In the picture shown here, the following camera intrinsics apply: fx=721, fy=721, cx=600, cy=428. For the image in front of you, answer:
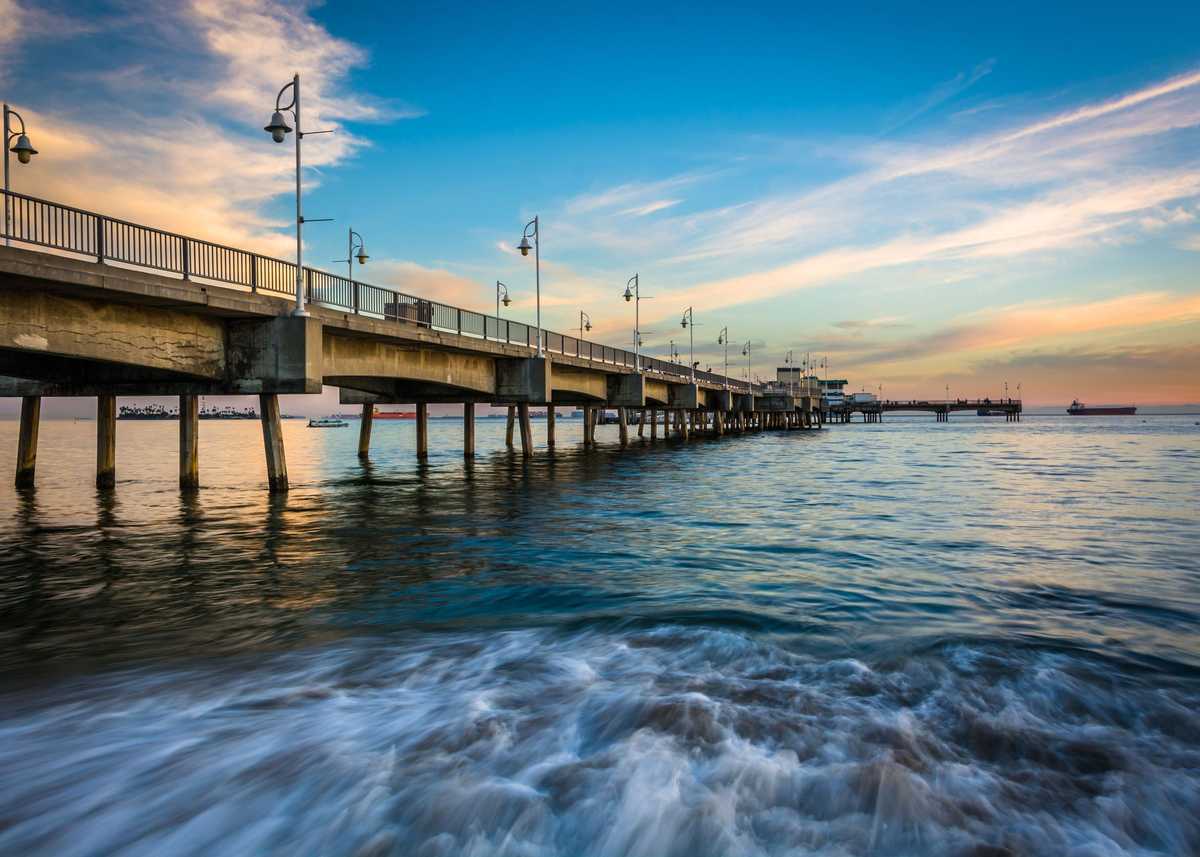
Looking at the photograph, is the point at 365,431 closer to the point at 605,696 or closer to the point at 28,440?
the point at 28,440

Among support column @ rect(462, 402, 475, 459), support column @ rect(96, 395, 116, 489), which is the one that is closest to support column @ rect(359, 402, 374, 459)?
support column @ rect(462, 402, 475, 459)

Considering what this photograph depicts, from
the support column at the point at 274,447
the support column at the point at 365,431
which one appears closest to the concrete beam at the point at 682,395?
the support column at the point at 365,431

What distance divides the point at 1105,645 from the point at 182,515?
20.6 metres

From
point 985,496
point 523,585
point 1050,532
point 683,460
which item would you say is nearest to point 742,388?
point 683,460

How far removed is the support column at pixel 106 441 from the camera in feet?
86.7

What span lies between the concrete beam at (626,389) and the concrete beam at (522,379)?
47.8 feet

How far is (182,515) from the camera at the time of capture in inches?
773

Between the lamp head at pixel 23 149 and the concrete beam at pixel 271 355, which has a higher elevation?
the lamp head at pixel 23 149

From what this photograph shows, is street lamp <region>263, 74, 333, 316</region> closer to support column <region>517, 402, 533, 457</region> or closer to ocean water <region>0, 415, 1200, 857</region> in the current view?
ocean water <region>0, 415, 1200, 857</region>

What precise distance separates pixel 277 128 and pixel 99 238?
6806mm

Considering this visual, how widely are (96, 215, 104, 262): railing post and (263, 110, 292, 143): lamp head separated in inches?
241

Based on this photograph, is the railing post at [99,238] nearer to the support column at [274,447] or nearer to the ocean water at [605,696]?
the ocean water at [605,696]

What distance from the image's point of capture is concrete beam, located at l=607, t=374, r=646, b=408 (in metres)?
52.4

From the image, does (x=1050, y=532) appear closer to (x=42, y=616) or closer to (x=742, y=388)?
(x=42, y=616)
